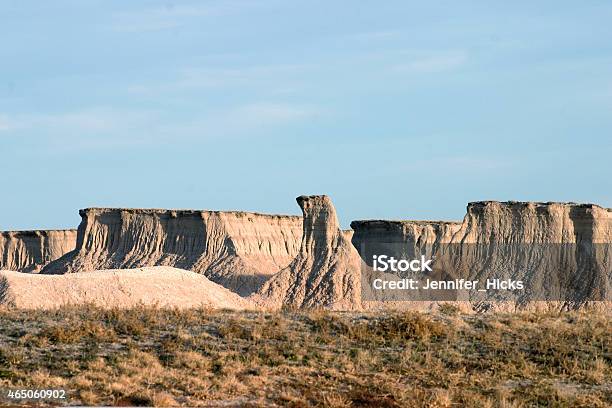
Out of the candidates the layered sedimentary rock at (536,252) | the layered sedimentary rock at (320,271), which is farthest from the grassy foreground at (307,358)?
the layered sedimentary rock at (536,252)

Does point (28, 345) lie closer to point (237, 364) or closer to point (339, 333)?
point (237, 364)

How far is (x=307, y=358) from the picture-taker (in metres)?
22.5

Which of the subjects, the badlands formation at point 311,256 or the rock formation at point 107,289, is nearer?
the rock formation at point 107,289

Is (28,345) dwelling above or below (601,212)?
below

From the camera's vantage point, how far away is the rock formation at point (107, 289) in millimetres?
51000

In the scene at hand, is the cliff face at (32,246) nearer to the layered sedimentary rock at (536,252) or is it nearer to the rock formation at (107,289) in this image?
the layered sedimentary rock at (536,252)

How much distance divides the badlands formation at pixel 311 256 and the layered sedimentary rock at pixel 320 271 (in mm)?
84

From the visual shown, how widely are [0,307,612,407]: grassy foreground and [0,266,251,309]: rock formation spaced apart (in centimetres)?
2468

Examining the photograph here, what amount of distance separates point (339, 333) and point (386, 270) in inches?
2198

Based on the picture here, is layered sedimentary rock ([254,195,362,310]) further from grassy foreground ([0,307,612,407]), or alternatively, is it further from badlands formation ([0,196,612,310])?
grassy foreground ([0,307,612,407])

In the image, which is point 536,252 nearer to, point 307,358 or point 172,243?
point 172,243

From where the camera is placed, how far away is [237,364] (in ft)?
71.8

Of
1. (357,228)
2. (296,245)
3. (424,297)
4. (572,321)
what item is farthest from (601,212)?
(572,321)

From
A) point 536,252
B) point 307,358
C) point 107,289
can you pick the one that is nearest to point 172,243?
point 536,252
